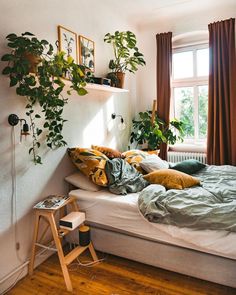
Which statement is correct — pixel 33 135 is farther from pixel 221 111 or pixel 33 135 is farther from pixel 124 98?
pixel 221 111

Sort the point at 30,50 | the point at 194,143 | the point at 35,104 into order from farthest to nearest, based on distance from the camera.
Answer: the point at 194,143 < the point at 35,104 < the point at 30,50

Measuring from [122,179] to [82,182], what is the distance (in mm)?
397

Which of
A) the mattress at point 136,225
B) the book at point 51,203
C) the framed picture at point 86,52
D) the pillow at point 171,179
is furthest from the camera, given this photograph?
the framed picture at point 86,52

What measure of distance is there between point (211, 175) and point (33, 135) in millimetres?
1927

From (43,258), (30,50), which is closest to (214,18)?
(30,50)

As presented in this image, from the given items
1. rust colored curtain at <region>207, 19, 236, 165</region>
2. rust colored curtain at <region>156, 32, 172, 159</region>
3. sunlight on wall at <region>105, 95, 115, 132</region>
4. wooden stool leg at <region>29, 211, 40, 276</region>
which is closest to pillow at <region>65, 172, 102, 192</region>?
wooden stool leg at <region>29, 211, 40, 276</region>

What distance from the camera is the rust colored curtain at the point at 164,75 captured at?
370cm

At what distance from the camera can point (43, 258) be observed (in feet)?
7.22

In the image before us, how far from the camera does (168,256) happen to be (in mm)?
1896

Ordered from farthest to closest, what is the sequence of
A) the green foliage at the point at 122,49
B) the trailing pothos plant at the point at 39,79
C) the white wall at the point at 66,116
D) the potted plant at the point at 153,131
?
the potted plant at the point at 153,131, the green foliage at the point at 122,49, the white wall at the point at 66,116, the trailing pothos plant at the point at 39,79

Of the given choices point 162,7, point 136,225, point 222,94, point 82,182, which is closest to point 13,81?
point 82,182

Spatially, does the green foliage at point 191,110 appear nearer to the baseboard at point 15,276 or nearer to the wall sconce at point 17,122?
the wall sconce at point 17,122

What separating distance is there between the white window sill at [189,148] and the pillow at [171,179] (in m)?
1.49

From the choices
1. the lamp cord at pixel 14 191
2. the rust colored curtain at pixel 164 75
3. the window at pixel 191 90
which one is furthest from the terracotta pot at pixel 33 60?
the window at pixel 191 90
